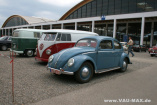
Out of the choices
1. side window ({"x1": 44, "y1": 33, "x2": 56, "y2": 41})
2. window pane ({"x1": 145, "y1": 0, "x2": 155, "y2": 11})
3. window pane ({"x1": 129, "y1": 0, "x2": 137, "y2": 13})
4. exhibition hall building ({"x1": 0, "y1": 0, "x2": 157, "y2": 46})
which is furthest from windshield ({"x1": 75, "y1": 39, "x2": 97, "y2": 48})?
window pane ({"x1": 129, "y1": 0, "x2": 137, "y2": 13})

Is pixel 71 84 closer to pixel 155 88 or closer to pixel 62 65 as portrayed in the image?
pixel 62 65

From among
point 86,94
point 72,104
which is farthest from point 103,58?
point 72,104

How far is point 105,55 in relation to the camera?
583cm

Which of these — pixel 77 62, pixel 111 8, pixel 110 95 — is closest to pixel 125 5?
pixel 111 8

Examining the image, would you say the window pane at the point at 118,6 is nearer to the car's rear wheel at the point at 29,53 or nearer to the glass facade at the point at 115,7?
the glass facade at the point at 115,7

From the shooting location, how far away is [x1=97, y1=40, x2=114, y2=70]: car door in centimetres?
562

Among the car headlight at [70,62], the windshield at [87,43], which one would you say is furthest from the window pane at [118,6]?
the car headlight at [70,62]

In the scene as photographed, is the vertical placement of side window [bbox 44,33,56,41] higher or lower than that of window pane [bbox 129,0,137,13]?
lower

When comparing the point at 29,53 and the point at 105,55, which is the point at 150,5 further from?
the point at 105,55

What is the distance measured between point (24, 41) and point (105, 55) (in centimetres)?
688

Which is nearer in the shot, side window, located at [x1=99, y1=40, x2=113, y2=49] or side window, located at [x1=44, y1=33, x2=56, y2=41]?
side window, located at [x1=99, y1=40, x2=113, y2=49]

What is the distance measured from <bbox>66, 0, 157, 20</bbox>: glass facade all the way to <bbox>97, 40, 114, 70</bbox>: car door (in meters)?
27.6

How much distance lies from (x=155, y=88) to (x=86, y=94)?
241cm

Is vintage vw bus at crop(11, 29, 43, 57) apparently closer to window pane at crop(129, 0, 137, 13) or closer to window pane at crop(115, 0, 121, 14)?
window pane at crop(129, 0, 137, 13)
